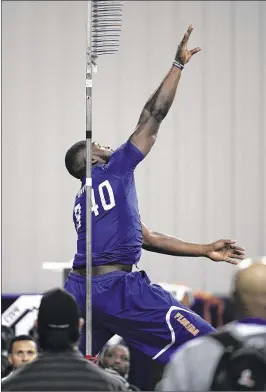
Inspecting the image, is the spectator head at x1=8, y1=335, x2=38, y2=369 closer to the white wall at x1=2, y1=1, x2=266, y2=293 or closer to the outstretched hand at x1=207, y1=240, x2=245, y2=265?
the outstretched hand at x1=207, y1=240, x2=245, y2=265

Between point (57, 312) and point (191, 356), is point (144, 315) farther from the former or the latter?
point (191, 356)

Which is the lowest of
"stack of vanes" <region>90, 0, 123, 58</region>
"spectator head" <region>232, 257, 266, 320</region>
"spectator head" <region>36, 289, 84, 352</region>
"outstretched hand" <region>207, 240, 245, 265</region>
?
"spectator head" <region>36, 289, 84, 352</region>

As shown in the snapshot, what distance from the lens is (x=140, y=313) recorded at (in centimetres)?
528

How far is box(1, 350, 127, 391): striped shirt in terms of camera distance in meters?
3.16

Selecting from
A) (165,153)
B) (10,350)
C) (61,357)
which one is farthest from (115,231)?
(165,153)

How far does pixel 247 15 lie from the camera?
13.1m

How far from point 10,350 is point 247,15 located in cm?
629

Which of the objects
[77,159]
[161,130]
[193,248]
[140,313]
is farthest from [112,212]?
[161,130]

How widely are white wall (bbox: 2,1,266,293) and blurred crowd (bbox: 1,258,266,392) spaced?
941 cm

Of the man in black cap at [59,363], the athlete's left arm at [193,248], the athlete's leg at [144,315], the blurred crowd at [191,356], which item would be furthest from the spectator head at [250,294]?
the athlete's left arm at [193,248]

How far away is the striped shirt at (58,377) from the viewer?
10.4 feet

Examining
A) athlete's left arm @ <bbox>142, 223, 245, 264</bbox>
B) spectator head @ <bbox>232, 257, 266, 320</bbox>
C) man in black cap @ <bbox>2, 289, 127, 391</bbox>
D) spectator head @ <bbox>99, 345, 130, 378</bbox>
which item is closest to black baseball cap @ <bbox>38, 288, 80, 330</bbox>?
man in black cap @ <bbox>2, 289, 127, 391</bbox>

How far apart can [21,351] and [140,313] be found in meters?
3.09

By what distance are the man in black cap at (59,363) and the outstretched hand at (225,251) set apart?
8.09 feet
